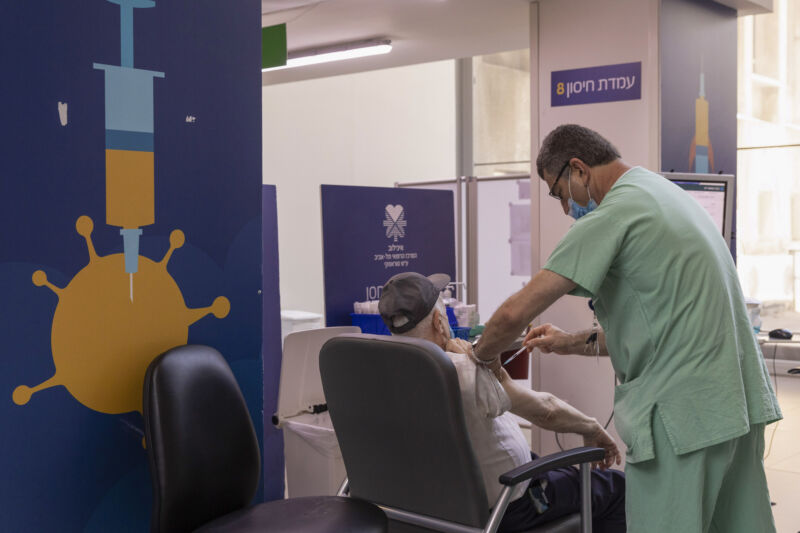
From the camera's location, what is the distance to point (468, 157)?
8.68 meters

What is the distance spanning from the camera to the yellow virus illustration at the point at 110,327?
6.94ft

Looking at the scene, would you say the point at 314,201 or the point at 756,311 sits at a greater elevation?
the point at 314,201

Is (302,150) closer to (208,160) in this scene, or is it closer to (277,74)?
(277,74)

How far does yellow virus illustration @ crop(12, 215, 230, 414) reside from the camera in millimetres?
2115

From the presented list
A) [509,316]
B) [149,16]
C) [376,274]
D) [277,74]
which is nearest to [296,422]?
[376,274]

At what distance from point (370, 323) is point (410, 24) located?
6.89 ft

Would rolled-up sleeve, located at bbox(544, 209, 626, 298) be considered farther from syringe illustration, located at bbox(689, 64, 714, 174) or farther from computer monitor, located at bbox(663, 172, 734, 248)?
syringe illustration, located at bbox(689, 64, 714, 174)

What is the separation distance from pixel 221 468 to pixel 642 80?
2723 mm

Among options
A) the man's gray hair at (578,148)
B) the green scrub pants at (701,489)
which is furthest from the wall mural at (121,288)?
the green scrub pants at (701,489)

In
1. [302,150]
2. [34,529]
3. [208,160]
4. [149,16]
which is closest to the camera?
[34,529]

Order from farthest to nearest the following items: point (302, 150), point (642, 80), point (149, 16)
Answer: point (302, 150) → point (642, 80) → point (149, 16)

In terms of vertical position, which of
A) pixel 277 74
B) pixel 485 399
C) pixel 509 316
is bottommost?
pixel 485 399

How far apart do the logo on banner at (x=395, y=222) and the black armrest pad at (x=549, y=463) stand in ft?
6.98

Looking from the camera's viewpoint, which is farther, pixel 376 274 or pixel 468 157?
pixel 468 157
